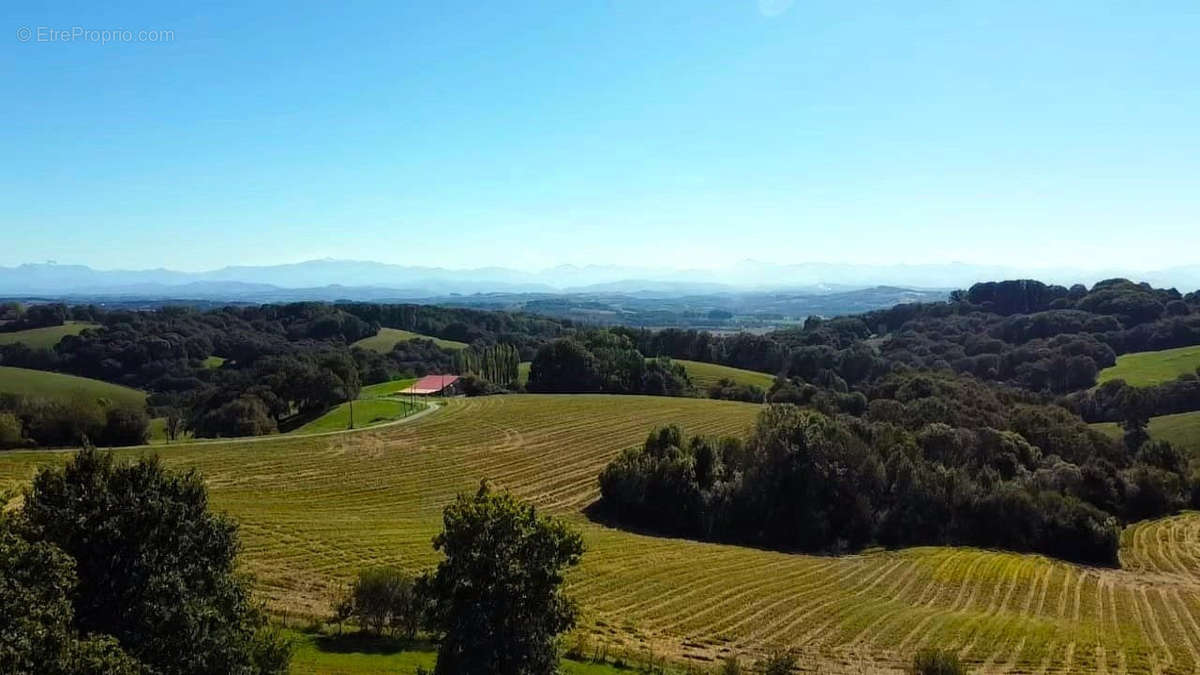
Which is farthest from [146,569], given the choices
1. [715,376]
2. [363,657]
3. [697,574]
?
[715,376]

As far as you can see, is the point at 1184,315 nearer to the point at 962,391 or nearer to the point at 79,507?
the point at 962,391

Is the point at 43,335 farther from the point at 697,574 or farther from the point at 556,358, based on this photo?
the point at 697,574

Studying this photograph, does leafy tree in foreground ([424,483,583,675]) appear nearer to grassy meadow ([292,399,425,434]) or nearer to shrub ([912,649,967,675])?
shrub ([912,649,967,675])

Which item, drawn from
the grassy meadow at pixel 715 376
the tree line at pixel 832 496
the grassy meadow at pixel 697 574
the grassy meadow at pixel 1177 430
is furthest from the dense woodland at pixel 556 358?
the tree line at pixel 832 496

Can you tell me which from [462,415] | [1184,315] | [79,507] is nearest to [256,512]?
[79,507]

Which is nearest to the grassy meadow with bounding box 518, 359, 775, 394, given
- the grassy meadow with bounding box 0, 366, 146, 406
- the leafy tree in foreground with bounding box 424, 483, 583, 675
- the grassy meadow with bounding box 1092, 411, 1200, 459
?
the grassy meadow with bounding box 1092, 411, 1200, 459
